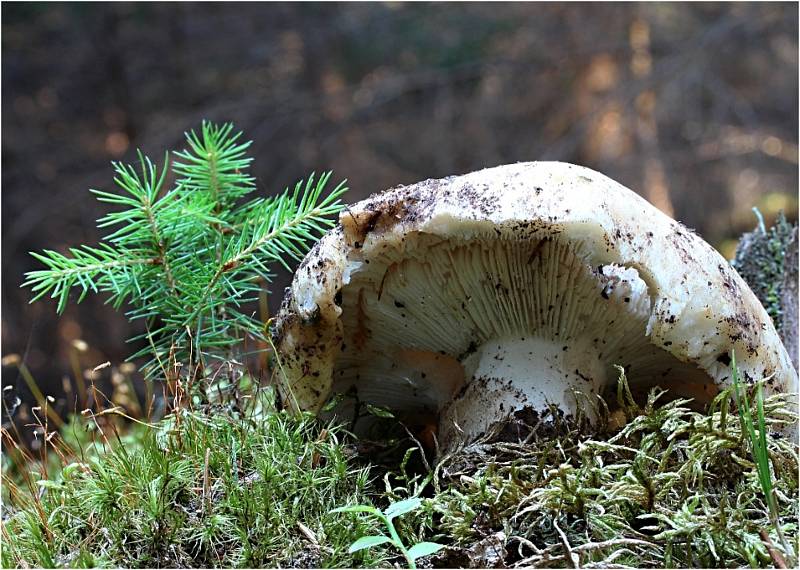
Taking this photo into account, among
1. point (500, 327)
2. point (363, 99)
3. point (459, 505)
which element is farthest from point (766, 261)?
point (363, 99)

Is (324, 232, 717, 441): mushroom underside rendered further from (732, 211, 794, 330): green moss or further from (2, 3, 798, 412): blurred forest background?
(2, 3, 798, 412): blurred forest background

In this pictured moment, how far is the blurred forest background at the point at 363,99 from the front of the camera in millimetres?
4844

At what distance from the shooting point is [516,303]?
126 centimetres

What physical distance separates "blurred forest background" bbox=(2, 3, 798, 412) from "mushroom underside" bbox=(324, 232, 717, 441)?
3.49 m

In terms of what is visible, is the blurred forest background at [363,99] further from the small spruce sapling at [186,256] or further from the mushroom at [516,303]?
the mushroom at [516,303]

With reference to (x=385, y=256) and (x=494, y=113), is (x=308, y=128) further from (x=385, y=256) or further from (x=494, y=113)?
(x=385, y=256)

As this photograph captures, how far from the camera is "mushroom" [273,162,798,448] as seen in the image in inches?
42.3

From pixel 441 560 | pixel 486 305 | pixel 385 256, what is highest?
pixel 385 256

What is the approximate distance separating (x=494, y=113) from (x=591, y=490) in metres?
5.02

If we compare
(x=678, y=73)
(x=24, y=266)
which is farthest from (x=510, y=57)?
(x=24, y=266)

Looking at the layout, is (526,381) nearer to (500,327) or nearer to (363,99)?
(500,327)

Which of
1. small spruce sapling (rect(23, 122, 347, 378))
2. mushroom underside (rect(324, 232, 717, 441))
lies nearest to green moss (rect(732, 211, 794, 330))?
mushroom underside (rect(324, 232, 717, 441))

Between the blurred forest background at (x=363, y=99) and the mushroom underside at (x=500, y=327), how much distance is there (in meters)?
3.49

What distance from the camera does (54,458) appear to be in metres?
2.17
